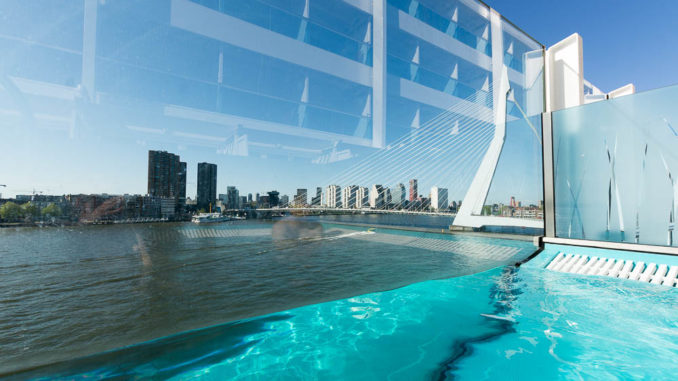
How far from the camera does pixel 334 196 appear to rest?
29.2ft

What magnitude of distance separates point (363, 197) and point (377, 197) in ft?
2.01

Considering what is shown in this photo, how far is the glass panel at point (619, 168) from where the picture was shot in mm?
2895

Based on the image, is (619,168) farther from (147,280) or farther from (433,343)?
(147,280)

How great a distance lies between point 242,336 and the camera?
5.64ft

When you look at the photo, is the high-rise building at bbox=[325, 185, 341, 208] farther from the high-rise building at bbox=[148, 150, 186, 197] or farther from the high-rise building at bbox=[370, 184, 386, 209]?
the high-rise building at bbox=[148, 150, 186, 197]

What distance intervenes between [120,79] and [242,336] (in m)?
3.05

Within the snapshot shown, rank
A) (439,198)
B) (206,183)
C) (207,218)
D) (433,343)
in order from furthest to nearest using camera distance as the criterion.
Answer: (439,198)
(207,218)
(206,183)
(433,343)

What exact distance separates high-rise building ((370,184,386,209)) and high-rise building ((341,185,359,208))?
686 millimetres

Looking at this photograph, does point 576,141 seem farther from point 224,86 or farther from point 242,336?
point 224,86

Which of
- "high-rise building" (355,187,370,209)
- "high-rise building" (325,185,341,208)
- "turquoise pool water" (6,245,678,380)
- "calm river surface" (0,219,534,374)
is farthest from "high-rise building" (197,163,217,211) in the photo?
"high-rise building" (355,187,370,209)

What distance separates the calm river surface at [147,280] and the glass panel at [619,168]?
146 centimetres

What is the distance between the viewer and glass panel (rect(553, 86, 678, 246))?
2895mm

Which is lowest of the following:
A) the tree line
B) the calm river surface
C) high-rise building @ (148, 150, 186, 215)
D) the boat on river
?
the calm river surface

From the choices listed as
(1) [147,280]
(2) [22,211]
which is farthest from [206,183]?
(2) [22,211]
